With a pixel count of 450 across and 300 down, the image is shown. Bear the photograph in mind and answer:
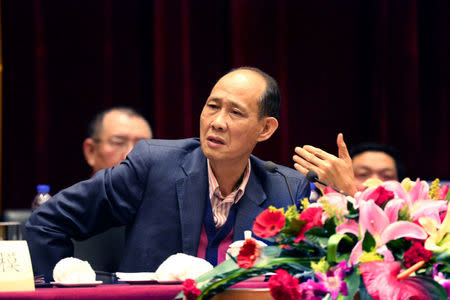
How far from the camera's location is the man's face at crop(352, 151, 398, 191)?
10.2ft

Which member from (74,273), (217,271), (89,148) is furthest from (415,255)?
(89,148)

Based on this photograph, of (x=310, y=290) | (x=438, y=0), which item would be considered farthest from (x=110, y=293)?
(x=438, y=0)

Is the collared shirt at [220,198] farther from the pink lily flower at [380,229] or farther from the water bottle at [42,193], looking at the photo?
the pink lily flower at [380,229]

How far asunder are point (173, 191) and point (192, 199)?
6 cm

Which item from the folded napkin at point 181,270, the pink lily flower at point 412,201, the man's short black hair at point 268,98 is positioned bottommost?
the folded napkin at point 181,270

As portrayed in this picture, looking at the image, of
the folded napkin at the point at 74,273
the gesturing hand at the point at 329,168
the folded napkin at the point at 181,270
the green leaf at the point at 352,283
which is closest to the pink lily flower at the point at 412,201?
the green leaf at the point at 352,283

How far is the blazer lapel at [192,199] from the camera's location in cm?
195

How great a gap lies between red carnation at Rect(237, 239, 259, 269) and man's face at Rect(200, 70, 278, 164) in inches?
37.8

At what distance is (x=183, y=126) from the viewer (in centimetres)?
327

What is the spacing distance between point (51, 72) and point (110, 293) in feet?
7.41

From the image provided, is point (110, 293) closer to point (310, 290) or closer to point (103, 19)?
point (310, 290)

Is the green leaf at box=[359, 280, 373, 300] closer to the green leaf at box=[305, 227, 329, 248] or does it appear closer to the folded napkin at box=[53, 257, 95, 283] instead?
the green leaf at box=[305, 227, 329, 248]

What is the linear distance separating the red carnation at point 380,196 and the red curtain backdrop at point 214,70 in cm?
222

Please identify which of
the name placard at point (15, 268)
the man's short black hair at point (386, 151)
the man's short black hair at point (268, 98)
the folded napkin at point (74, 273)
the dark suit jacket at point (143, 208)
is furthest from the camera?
the man's short black hair at point (386, 151)
